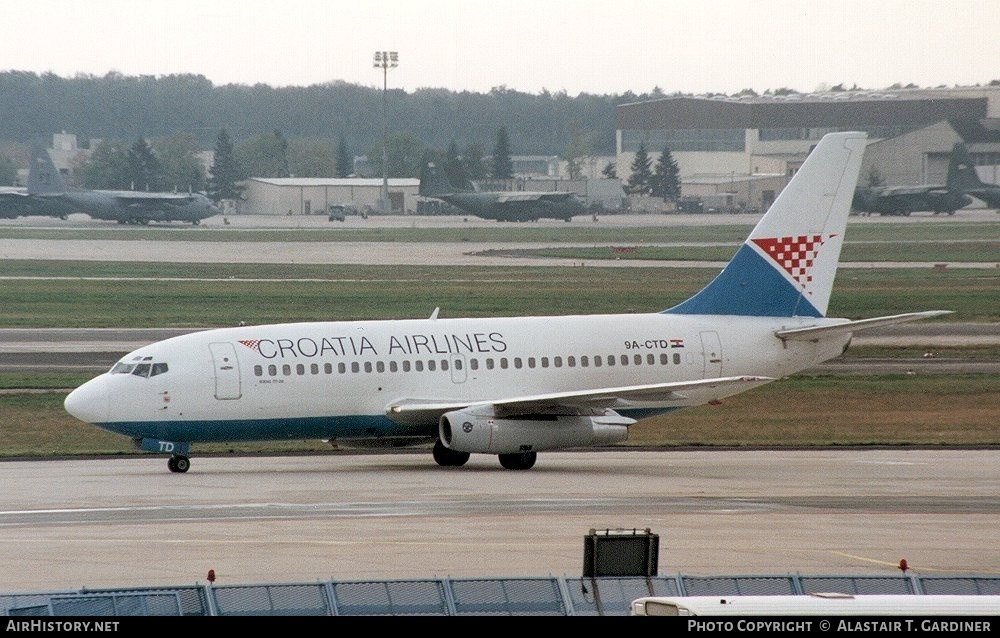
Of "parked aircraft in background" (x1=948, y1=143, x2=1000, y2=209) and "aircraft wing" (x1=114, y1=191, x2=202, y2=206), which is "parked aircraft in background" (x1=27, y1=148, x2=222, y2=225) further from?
"parked aircraft in background" (x1=948, y1=143, x2=1000, y2=209)

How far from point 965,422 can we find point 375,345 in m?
18.6

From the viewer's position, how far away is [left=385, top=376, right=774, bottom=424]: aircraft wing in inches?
1639

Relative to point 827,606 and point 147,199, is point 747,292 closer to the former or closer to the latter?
point 827,606

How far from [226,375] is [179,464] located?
2.49 metres

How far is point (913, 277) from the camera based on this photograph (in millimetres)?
107312

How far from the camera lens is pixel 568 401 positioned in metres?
41.8

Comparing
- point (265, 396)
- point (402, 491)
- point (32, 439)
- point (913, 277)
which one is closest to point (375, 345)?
point (265, 396)

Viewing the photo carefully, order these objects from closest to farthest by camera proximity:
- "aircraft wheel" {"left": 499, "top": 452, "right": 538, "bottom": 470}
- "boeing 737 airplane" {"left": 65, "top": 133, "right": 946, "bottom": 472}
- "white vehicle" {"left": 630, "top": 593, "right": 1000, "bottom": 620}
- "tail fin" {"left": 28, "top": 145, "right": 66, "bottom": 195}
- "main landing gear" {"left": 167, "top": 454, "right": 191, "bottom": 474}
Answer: "white vehicle" {"left": 630, "top": 593, "right": 1000, "bottom": 620} → "main landing gear" {"left": 167, "top": 454, "right": 191, "bottom": 474} → "boeing 737 airplane" {"left": 65, "top": 133, "right": 946, "bottom": 472} → "aircraft wheel" {"left": 499, "top": 452, "right": 538, "bottom": 470} → "tail fin" {"left": 28, "top": 145, "right": 66, "bottom": 195}

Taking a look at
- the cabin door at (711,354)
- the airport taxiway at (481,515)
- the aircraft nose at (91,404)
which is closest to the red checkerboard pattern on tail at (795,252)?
the cabin door at (711,354)

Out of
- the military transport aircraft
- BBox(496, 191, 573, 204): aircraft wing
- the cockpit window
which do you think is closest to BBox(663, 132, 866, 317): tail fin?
the cockpit window

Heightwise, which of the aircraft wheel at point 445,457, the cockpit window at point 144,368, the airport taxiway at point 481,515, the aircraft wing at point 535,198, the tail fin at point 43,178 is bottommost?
the aircraft wheel at point 445,457

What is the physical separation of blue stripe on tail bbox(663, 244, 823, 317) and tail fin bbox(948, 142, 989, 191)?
147m

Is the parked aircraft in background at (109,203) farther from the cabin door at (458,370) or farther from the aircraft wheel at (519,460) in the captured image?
the aircraft wheel at (519,460)

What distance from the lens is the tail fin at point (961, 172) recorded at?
188m
